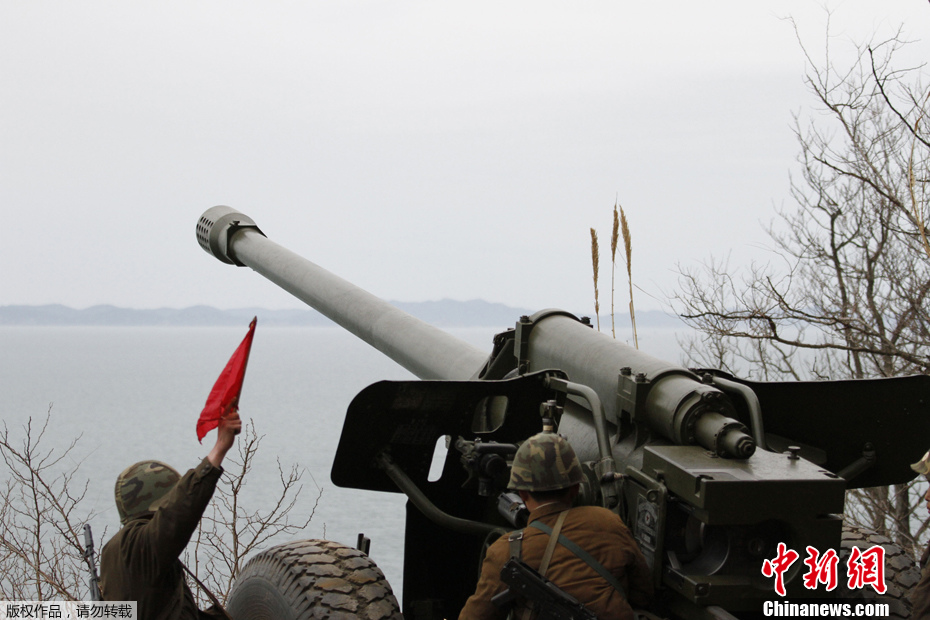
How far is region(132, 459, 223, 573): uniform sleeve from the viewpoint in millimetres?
2988

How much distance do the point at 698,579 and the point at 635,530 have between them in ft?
1.07

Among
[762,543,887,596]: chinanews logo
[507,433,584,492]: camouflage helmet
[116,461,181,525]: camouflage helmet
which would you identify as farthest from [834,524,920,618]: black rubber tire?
[116,461,181,525]: camouflage helmet

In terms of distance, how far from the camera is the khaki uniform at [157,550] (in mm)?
2992

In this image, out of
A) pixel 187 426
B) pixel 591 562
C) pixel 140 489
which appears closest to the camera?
pixel 591 562

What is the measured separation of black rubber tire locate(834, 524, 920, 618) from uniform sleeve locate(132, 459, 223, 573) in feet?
7.91

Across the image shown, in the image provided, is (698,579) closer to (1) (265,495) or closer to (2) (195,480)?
(2) (195,480)

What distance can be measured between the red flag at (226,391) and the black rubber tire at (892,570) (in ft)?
7.80

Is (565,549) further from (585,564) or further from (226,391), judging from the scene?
(226,391)

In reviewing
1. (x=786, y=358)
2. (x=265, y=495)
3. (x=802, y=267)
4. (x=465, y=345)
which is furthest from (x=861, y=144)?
(x=265, y=495)

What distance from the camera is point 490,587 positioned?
318 centimetres

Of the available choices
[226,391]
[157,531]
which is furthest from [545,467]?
[157,531]

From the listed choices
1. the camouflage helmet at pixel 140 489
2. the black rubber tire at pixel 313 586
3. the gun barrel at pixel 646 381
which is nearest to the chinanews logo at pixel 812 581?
the gun barrel at pixel 646 381

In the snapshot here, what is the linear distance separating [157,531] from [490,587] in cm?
106

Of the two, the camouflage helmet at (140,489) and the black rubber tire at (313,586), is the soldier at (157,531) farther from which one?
the black rubber tire at (313,586)
